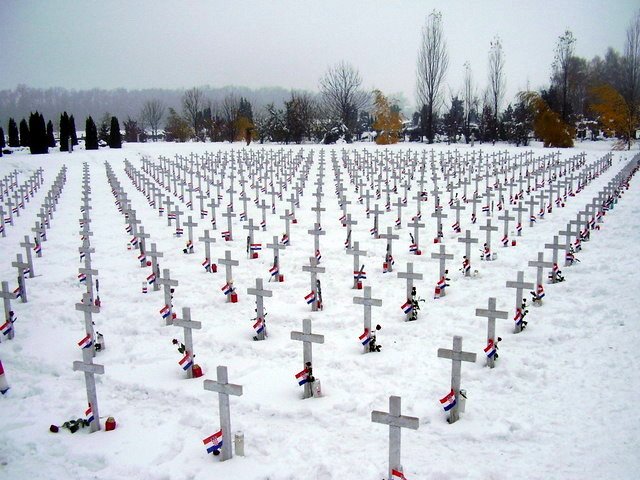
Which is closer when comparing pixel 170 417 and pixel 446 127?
pixel 170 417

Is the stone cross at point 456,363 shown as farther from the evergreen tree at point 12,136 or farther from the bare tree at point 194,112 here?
the bare tree at point 194,112

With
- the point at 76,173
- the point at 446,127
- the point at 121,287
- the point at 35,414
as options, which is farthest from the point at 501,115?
the point at 35,414

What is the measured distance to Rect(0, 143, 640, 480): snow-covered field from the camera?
5.31 meters

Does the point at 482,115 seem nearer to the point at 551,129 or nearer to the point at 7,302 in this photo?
the point at 551,129

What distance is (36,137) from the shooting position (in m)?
44.0

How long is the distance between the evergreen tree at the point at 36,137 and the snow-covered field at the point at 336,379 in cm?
3621

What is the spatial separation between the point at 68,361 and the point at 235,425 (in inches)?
129

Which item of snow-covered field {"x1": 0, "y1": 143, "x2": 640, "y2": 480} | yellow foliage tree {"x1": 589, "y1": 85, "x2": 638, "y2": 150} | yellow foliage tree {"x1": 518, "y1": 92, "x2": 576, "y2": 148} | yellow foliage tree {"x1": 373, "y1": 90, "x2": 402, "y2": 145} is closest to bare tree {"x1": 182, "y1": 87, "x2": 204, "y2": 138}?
yellow foliage tree {"x1": 373, "y1": 90, "x2": 402, "y2": 145}

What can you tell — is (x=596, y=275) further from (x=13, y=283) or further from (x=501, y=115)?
(x=501, y=115)

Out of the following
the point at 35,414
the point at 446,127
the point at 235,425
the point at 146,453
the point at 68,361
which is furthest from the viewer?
the point at 446,127

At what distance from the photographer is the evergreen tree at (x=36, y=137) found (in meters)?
43.9

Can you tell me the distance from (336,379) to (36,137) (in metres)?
45.0

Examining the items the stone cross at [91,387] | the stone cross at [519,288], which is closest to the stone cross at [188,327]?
the stone cross at [91,387]

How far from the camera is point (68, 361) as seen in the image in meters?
7.81
